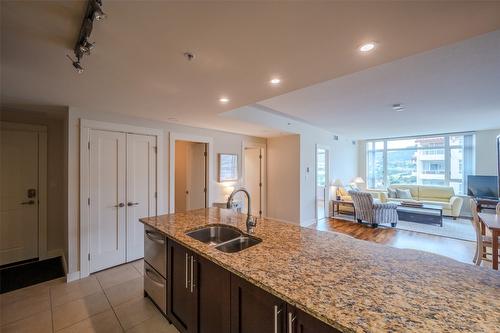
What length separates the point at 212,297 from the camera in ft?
4.80

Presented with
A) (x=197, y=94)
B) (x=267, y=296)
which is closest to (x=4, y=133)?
(x=197, y=94)

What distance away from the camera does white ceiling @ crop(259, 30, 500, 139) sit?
211 centimetres

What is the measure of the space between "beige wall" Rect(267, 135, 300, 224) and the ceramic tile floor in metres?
3.53

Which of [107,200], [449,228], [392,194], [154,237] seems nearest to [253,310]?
[154,237]

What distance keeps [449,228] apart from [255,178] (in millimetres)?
4984

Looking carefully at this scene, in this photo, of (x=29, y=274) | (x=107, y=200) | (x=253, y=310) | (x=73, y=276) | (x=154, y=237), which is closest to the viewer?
(x=253, y=310)

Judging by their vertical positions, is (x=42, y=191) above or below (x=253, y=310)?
above

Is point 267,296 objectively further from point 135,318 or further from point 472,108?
point 472,108

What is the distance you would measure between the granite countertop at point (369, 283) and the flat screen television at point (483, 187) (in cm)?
697

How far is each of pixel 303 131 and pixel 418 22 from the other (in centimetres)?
406

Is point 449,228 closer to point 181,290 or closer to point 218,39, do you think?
point 181,290

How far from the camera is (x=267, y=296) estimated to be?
1.08 m

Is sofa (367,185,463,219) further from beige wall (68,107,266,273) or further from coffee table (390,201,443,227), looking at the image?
beige wall (68,107,266,273)

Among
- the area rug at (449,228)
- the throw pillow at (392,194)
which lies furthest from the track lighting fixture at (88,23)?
the throw pillow at (392,194)
